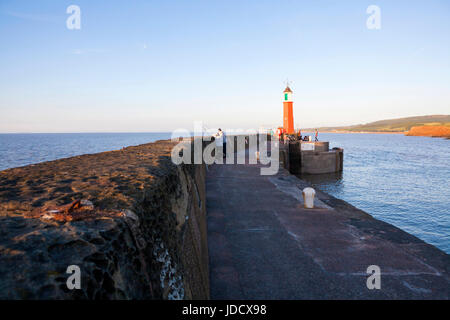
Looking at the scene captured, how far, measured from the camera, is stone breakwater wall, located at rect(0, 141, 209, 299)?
1.20m

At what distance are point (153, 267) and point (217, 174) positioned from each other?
14.2m

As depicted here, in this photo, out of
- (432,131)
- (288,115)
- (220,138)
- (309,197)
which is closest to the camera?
(309,197)

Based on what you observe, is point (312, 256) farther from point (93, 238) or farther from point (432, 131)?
point (432, 131)

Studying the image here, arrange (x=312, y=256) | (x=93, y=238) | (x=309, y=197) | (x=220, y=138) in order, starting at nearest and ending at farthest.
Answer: (x=93, y=238) → (x=312, y=256) → (x=309, y=197) → (x=220, y=138)

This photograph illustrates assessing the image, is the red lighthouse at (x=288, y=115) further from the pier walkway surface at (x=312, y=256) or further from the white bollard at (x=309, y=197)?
the white bollard at (x=309, y=197)

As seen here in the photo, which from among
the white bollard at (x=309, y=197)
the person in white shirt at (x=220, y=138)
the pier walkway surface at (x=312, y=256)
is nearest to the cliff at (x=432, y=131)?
the person in white shirt at (x=220, y=138)

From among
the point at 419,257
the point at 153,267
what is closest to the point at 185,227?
the point at 153,267

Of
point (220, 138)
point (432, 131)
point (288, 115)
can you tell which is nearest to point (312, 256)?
point (220, 138)

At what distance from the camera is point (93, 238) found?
4.90 feet

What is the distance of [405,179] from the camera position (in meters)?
28.5

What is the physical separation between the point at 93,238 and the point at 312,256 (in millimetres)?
5320

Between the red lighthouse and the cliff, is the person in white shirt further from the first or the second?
the cliff

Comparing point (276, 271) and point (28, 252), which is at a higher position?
point (28, 252)
